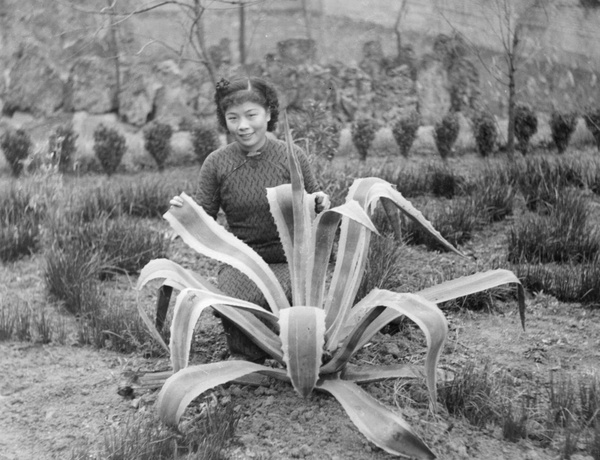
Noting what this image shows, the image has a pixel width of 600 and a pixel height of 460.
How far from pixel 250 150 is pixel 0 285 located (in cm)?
191

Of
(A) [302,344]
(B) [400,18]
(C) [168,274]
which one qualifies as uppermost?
(B) [400,18]

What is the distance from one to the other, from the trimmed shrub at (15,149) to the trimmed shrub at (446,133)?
363 centimetres

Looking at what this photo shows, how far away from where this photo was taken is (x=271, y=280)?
3.34 meters

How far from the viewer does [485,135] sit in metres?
7.43

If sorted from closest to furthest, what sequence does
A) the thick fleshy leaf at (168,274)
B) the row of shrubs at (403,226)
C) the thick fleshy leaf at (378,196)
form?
the thick fleshy leaf at (378,196), the thick fleshy leaf at (168,274), the row of shrubs at (403,226)

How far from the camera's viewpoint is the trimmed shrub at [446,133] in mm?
7418

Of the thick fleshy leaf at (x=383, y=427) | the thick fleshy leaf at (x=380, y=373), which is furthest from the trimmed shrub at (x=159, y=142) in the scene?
the thick fleshy leaf at (x=383, y=427)

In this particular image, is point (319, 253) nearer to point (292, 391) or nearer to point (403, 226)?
point (292, 391)

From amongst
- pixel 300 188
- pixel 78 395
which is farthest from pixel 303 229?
pixel 78 395

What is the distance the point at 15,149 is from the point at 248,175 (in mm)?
4469

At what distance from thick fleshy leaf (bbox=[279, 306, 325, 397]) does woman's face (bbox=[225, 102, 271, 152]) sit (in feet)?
3.50

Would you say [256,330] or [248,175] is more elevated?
[248,175]

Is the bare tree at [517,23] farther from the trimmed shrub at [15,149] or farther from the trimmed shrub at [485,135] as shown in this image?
the trimmed shrub at [15,149]

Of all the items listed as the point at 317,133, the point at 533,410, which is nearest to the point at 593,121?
the point at 317,133
